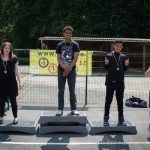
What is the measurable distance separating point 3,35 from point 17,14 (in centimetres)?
1766

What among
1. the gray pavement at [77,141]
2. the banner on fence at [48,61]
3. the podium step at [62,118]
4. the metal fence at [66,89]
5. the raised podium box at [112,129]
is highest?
the banner on fence at [48,61]

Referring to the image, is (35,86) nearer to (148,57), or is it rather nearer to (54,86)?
(54,86)

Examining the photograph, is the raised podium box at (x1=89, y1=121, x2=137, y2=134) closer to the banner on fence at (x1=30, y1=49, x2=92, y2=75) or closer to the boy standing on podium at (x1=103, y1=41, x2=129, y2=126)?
the boy standing on podium at (x1=103, y1=41, x2=129, y2=126)

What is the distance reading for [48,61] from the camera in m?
14.1

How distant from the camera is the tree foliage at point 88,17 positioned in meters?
40.0

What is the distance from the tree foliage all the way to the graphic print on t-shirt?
29.4 meters

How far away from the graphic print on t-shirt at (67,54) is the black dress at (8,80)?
1.06 metres

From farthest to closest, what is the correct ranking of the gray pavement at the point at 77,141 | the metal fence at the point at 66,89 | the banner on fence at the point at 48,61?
the metal fence at the point at 66,89, the banner on fence at the point at 48,61, the gray pavement at the point at 77,141

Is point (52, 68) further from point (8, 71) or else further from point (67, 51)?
point (8, 71)

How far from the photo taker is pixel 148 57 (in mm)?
34406

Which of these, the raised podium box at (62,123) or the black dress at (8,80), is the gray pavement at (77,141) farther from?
the black dress at (8,80)

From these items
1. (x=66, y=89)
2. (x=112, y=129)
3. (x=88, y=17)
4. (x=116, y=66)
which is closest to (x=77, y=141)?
(x=112, y=129)

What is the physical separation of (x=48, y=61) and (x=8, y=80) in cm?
479

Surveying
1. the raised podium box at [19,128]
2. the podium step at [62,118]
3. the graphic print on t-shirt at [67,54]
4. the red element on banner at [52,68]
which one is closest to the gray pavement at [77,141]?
the raised podium box at [19,128]
